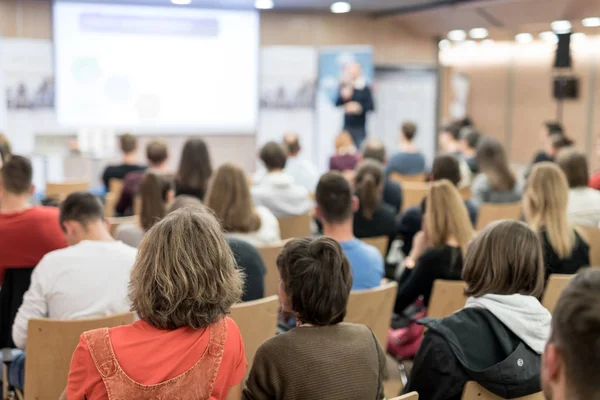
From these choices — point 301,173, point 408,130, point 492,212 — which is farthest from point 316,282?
point 408,130

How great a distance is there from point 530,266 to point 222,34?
30.6 ft

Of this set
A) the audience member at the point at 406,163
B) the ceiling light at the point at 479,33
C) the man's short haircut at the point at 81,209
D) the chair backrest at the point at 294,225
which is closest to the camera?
the man's short haircut at the point at 81,209

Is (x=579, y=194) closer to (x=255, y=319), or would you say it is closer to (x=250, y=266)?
(x=250, y=266)

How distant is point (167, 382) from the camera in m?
1.92

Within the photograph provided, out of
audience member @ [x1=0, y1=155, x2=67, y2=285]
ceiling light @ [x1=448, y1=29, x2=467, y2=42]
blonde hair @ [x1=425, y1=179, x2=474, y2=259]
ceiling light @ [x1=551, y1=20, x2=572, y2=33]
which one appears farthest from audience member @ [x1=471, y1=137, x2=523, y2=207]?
ceiling light @ [x1=448, y1=29, x2=467, y2=42]

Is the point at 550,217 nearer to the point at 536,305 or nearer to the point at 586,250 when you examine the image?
the point at 586,250

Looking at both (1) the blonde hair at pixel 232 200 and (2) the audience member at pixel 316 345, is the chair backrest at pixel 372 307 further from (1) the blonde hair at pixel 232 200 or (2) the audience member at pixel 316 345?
(1) the blonde hair at pixel 232 200

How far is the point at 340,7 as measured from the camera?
11.4 metres

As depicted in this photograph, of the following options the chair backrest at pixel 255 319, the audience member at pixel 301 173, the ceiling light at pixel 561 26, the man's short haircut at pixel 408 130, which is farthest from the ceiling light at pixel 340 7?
the chair backrest at pixel 255 319

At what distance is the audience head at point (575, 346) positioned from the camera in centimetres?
118

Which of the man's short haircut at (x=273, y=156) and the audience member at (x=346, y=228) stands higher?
the man's short haircut at (x=273, y=156)

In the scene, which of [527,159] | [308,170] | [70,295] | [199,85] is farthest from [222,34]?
[70,295]

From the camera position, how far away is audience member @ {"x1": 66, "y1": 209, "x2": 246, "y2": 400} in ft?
6.23

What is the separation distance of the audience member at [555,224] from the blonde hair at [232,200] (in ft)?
5.60
